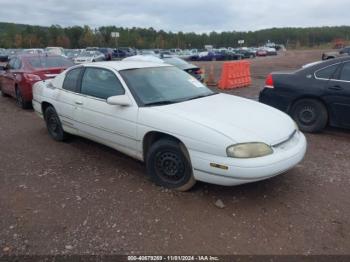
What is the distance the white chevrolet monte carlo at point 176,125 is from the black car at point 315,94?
2255 millimetres

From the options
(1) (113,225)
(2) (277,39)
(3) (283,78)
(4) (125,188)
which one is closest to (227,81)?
(3) (283,78)

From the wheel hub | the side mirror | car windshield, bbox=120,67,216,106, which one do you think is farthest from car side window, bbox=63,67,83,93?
the wheel hub

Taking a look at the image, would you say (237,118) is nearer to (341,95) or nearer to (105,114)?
(105,114)

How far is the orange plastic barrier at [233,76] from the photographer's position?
→ 13297mm

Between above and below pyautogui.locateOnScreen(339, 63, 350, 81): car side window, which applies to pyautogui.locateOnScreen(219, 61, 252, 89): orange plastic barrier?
below

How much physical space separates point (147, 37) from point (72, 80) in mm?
120536

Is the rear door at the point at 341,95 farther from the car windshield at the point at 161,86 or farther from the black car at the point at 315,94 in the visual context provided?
the car windshield at the point at 161,86

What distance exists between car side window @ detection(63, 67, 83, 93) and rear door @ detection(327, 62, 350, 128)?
439cm

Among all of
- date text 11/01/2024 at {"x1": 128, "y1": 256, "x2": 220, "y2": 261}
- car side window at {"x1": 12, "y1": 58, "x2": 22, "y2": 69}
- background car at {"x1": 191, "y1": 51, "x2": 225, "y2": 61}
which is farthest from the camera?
background car at {"x1": 191, "y1": 51, "x2": 225, "y2": 61}

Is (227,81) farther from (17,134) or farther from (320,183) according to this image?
(320,183)

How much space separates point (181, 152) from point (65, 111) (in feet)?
8.39

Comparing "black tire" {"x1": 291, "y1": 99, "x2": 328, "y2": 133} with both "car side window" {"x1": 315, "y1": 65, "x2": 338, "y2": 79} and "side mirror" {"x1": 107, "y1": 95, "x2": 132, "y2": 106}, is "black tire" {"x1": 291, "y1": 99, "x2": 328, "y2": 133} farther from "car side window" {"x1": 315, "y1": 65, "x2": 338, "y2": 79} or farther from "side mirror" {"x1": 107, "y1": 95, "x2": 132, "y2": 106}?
"side mirror" {"x1": 107, "y1": 95, "x2": 132, "y2": 106}

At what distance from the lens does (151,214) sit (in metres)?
3.61

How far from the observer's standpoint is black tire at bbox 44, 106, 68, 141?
233 inches
